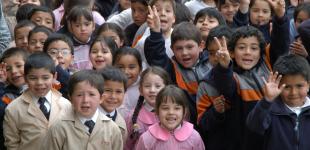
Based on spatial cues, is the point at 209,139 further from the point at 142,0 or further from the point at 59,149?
the point at 142,0

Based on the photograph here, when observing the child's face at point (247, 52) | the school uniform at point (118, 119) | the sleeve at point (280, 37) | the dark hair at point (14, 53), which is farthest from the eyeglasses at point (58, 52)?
the sleeve at point (280, 37)

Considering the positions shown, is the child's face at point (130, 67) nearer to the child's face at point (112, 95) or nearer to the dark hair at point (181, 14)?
the child's face at point (112, 95)

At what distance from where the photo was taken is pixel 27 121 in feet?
19.3

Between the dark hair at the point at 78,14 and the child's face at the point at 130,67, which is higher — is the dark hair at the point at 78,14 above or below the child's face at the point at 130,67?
above

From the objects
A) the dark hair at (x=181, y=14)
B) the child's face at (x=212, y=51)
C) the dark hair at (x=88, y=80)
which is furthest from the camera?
the dark hair at (x=181, y=14)

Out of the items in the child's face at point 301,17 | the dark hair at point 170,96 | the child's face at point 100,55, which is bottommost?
the dark hair at point 170,96

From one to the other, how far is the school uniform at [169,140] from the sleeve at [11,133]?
3.17 feet

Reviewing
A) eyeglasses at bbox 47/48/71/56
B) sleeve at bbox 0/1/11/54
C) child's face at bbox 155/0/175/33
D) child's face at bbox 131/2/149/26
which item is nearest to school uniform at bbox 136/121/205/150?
eyeglasses at bbox 47/48/71/56

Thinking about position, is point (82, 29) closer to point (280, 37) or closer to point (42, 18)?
point (42, 18)

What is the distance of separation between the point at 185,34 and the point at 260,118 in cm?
142

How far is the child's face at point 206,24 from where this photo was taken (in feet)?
23.6

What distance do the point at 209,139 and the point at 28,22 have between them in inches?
94.8

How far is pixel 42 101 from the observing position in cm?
597

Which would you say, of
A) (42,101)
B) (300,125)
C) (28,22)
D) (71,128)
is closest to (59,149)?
(71,128)
